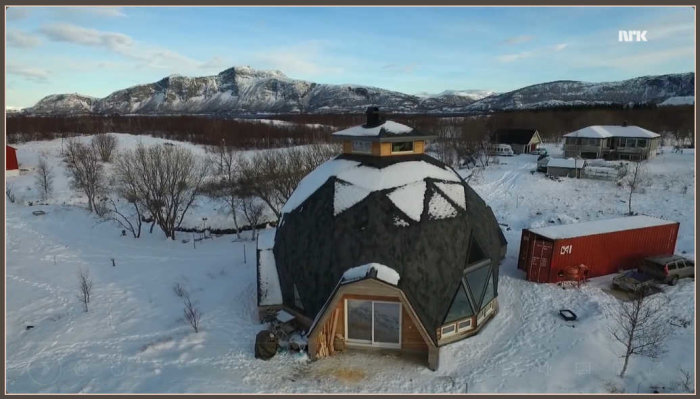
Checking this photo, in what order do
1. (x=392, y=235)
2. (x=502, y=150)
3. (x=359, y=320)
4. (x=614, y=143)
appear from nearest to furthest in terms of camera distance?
(x=359, y=320)
(x=392, y=235)
(x=614, y=143)
(x=502, y=150)

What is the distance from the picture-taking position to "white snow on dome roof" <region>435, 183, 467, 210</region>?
1700 centimetres

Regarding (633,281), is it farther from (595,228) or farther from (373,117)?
(373,117)

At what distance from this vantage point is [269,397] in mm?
12078

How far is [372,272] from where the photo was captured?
539 inches

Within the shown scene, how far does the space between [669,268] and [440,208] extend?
12.8 m

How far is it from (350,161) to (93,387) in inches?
506

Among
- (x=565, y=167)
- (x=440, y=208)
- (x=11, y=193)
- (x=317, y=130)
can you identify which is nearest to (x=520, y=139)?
(x=565, y=167)

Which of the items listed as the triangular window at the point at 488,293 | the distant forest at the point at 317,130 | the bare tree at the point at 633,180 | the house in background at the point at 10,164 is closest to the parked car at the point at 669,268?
the triangular window at the point at 488,293

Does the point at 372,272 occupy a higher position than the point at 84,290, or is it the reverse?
the point at 372,272

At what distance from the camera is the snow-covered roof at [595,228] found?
20.0 meters

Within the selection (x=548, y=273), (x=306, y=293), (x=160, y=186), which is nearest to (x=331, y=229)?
(x=306, y=293)

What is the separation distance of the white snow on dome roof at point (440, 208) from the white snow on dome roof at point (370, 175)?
1.16 metres

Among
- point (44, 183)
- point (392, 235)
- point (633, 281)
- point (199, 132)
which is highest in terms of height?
point (199, 132)

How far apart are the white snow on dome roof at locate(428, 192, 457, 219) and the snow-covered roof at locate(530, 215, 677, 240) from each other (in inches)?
263
